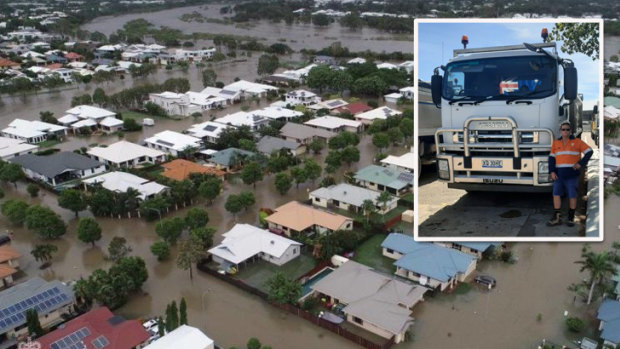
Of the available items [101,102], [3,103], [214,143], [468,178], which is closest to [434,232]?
[468,178]

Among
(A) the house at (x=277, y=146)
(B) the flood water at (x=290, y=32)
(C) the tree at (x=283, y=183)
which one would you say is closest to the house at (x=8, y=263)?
(C) the tree at (x=283, y=183)

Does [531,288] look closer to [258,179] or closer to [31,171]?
[258,179]

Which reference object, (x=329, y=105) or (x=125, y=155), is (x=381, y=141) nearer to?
(x=329, y=105)

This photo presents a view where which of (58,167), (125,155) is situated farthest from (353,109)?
(58,167)

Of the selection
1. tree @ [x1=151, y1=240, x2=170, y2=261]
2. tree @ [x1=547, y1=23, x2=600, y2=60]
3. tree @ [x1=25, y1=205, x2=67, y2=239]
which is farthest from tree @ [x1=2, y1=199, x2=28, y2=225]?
tree @ [x1=547, y1=23, x2=600, y2=60]

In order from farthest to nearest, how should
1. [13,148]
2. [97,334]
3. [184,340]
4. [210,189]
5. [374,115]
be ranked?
[374,115]
[13,148]
[210,189]
[97,334]
[184,340]

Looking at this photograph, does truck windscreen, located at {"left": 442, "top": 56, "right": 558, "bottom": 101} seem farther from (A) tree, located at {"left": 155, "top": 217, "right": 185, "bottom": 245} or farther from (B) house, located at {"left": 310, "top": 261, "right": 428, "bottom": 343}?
(A) tree, located at {"left": 155, "top": 217, "right": 185, "bottom": 245}
